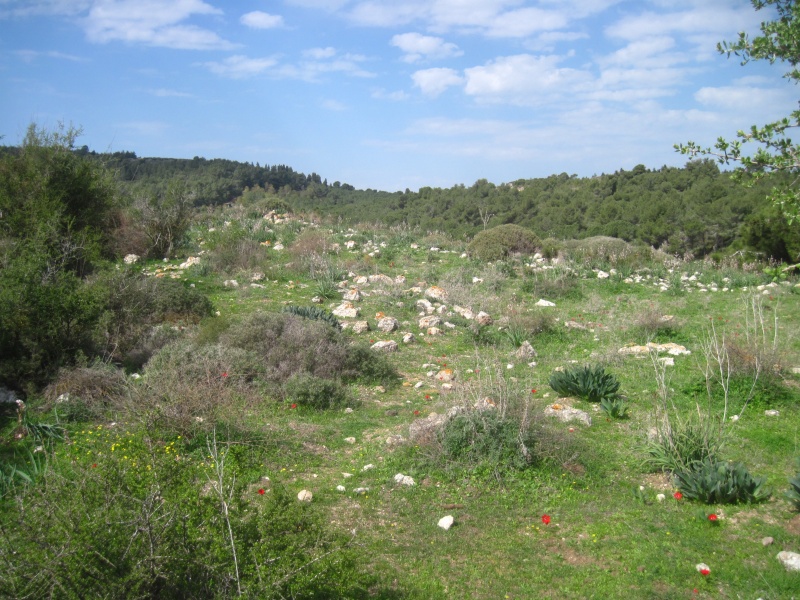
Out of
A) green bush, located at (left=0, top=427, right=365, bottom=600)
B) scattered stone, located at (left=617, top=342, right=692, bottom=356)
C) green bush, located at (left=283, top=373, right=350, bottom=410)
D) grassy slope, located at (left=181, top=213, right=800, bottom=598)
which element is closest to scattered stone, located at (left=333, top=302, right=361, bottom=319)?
grassy slope, located at (left=181, top=213, right=800, bottom=598)

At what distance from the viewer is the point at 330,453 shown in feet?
20.1

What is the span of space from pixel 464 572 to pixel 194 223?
749 inches

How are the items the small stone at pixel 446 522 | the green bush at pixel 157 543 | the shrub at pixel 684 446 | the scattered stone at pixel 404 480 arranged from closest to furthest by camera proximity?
the green bush at pixel 157 543 → the small stone at pixel 446 522 → the shrub at pixel 684 446 → the scattered stone at pixel 404 480

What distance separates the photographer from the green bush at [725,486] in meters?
4.80

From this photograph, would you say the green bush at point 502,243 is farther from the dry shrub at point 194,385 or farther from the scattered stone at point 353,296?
the dry shrub at point 194,385

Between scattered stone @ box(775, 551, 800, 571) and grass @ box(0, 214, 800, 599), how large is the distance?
0.08 metres

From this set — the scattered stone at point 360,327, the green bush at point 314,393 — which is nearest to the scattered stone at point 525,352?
the scattered stone at point 360,327

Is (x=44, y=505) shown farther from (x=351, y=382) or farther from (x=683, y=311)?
(x=683, y=311)

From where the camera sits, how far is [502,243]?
1780 centimetres

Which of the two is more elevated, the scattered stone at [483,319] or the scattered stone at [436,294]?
the scattered stone at [436,294]

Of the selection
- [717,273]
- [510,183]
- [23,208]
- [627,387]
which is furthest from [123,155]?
[627,387]

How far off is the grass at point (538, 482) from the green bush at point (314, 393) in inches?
5.8

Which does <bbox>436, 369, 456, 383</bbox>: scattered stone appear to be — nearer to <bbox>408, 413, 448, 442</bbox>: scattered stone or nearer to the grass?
the grass

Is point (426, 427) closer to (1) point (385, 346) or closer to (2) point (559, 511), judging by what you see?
(2) point (559, 511)
